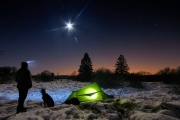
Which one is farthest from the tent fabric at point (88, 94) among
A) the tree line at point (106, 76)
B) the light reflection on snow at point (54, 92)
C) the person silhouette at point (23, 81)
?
the tree line at point (106, 76)

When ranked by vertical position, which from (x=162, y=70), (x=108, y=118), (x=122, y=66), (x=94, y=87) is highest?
(x=122, y=66)

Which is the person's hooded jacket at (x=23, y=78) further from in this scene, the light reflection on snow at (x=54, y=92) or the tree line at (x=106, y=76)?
the tree line at (x=106, y=76)

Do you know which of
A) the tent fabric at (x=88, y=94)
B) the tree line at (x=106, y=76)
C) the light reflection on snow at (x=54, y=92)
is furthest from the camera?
the tree line at (x=106, y=76)

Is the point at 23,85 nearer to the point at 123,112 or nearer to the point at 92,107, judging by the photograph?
the point at 92,107

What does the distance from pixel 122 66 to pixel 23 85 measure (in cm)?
4622

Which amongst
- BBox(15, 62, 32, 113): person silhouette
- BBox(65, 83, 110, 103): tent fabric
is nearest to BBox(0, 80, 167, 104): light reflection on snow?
BBox(65, 83, 110, 103): tent fabric

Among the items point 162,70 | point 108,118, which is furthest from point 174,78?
point 108,118

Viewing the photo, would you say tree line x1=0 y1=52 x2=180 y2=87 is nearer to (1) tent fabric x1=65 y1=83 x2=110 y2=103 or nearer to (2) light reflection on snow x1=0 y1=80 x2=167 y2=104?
(2) light reflection on snow x1=0 y1=80 x2=167 y2=104

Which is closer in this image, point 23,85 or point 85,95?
point 23,85

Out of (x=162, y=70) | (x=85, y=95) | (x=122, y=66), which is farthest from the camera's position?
(x=122, y=66)

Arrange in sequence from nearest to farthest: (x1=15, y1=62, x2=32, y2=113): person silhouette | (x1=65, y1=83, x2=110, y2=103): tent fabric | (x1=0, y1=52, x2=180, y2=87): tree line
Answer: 1. (x1=15, y1=62, x2=32, y2=113): person silhouette
2. (x1=65, y1=83, x2=110, y2=103): tent fabric
3. (x1=0, y1=52, x2=180, y2=87): tree line

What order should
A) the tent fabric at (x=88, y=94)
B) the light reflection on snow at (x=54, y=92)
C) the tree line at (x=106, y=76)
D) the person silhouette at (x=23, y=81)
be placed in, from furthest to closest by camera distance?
the tree line at (x=106, y=76), the light reflection on snow at (x=54, y=92), the tent fabric at (x=88, y=94), the person silhouette at (x=23, y=81)

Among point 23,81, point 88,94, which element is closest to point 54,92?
point 88,94

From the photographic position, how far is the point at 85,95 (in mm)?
9922
